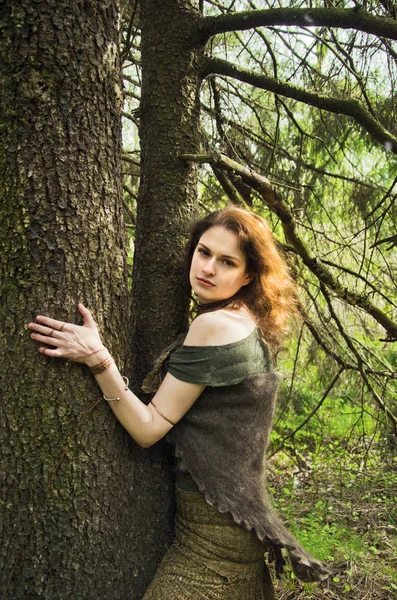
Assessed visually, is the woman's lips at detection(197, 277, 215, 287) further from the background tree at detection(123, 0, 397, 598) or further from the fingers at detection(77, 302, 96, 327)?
the fingers at detection(77, 302, 96, 327)

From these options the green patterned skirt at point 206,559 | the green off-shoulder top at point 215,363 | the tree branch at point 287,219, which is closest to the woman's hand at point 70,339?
the green off-shoulder top at point 215,363

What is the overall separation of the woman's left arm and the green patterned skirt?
1.08 ft

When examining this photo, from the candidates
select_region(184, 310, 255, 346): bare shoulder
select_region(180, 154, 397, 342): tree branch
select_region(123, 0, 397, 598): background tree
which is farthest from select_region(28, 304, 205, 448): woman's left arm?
select_region(180, 154, 397, 342): tree branch

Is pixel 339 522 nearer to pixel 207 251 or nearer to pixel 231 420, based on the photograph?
pixel 231 420

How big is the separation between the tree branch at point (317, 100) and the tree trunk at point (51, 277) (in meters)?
0.66

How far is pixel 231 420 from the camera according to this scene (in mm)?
1949

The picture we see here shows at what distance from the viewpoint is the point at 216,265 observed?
6.94ft

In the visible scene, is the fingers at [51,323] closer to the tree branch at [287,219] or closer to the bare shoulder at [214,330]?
the bare shoulder at [214,330]

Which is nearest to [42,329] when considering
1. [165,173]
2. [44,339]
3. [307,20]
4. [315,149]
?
[44,339]

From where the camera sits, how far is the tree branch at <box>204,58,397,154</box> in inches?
85.8

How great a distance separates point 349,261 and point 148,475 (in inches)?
92.2

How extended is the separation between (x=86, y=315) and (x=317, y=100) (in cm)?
131

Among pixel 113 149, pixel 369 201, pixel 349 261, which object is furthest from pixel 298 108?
pixel 113 149

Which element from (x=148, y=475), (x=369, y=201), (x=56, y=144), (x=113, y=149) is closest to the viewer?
(x=56, y=144)
